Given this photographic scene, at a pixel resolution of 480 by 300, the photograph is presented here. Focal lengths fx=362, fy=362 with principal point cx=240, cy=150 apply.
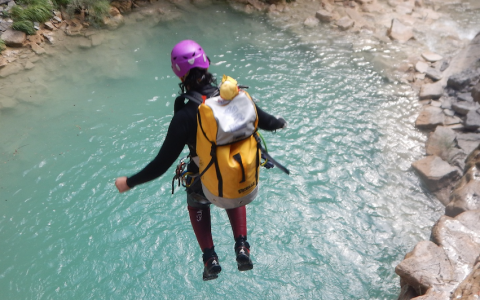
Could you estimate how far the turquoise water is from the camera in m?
3.67

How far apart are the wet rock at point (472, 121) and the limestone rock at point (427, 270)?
2.84m

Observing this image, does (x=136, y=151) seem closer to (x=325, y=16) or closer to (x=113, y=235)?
(x=113, y=235)

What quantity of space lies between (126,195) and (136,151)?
84 cm

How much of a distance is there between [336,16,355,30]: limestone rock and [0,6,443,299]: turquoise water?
126 centimetres

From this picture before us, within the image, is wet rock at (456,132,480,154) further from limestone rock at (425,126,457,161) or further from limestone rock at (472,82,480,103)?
limestone rock at (472,82,480,103)

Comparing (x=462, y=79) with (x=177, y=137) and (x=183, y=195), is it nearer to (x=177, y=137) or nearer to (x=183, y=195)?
(x=183, y=195)

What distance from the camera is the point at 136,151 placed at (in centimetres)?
514

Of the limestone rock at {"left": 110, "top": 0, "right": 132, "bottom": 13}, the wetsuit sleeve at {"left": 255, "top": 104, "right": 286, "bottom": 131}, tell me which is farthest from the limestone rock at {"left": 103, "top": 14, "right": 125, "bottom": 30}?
the wetsuit sleeve at {"left": 255, "top": 104, "right": 286, "bottom": 131}

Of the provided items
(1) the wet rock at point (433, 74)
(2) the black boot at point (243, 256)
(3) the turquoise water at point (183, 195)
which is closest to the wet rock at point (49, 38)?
(3) the turquoise water at point (183, 195)

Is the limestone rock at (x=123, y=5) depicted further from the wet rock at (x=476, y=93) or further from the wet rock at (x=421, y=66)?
the wet rock at (x=476, y=93)

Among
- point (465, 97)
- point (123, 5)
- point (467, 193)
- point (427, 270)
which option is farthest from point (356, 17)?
point (427, 270)

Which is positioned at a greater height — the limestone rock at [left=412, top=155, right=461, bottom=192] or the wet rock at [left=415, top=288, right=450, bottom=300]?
the wet rock at [left=415, top=288, right=450, bottom=300]

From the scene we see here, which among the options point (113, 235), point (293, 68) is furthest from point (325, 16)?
point (113, 235)

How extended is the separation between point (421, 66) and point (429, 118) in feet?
5.79
